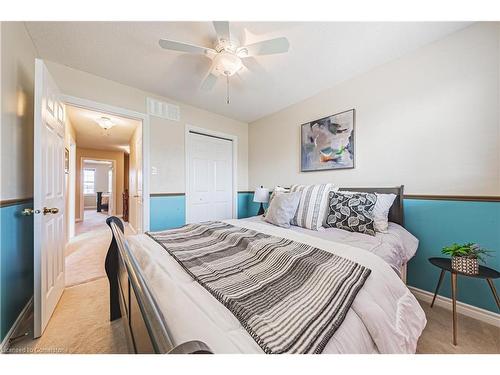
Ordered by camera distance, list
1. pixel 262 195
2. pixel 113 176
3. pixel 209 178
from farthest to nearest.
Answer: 1. pixel 113 176
2. pixel 209 178
3. pixel 262 195

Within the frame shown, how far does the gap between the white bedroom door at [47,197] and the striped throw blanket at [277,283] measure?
0.87m

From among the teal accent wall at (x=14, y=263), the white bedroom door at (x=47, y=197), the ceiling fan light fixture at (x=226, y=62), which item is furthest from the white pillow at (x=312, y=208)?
the teal accent wall at (x=14, y=263)

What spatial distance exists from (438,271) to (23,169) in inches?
144

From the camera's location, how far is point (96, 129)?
3.99 m

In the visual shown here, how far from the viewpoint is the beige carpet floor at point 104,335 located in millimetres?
1230

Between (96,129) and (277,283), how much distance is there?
4.89 meters

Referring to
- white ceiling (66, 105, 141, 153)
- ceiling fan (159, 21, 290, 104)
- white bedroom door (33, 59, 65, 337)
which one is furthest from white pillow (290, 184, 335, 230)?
white ceiling (66, 105, 141, 153)

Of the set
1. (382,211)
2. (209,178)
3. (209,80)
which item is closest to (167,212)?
(209,178)

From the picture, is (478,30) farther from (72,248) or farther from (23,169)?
(72,248)

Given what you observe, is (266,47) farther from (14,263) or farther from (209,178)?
(14,263)

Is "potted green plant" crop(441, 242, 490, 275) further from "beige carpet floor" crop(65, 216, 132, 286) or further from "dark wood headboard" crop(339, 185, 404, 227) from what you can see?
"beige carpet floor" crop(65, 216, 132, 286)

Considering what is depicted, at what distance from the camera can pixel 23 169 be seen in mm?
1534

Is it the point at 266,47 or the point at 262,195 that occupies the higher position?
the point at 266,47
